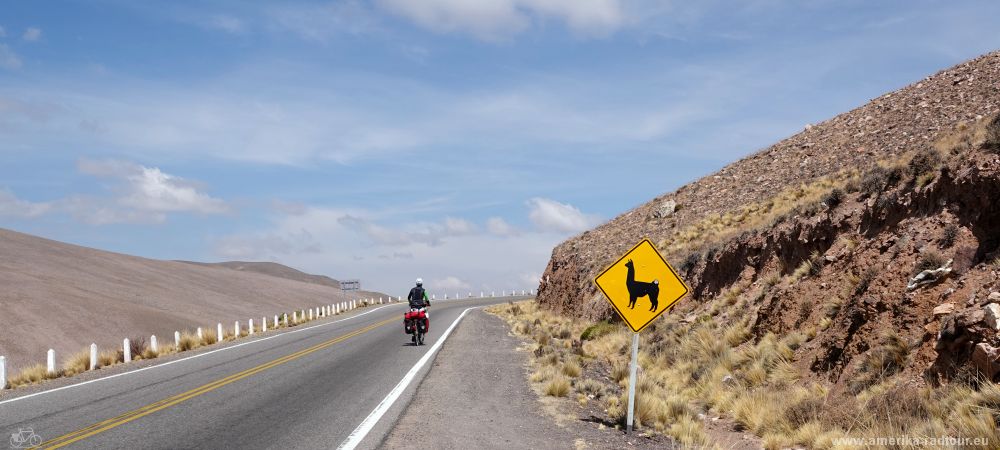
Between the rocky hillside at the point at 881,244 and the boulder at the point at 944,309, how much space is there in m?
0.02

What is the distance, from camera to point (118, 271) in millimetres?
67688

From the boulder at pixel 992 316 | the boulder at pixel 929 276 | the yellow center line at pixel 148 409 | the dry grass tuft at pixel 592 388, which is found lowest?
the dry grass tuft at pixel 592 388

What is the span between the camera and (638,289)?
29.6 ft

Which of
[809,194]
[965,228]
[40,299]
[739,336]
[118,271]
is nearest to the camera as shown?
[965,228]

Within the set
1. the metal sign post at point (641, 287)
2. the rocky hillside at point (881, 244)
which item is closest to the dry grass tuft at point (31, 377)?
the metal sign post at point (641, 287)

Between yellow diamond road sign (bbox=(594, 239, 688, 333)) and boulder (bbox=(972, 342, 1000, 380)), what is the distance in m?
3.43

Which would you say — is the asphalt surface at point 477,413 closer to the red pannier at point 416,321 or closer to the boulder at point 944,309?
the red pannier at point 416,321

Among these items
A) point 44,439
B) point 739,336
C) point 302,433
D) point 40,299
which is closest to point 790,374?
point 739,336

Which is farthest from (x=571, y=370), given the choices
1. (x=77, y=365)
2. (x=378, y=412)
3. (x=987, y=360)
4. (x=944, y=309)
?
(x=77, y=365)

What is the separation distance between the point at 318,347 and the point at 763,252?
529 inches

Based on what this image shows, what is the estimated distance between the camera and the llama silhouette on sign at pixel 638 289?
895 cm

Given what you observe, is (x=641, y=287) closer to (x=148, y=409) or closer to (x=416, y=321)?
(x=148, y=409)

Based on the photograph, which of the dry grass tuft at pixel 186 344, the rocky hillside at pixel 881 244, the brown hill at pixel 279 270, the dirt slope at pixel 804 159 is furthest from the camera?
the brown hill at pixel 279 270

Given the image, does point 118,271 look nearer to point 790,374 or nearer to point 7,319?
point 7,319
